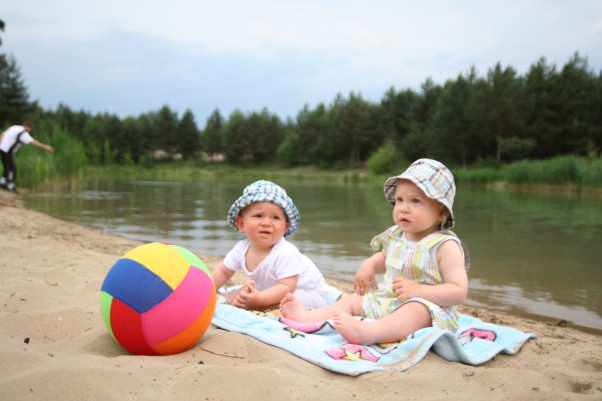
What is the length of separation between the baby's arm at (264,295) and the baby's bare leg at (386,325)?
0.70 metres

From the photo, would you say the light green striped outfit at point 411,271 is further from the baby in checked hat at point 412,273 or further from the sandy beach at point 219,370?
the sandy beach at point 219,370

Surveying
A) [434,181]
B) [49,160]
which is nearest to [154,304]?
[434,181]

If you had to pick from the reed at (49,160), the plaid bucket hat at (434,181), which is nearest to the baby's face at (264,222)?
the plaid bucket hat at (434,181)

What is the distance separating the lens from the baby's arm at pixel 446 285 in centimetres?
294

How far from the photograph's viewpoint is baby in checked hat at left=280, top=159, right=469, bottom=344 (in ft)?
9.61

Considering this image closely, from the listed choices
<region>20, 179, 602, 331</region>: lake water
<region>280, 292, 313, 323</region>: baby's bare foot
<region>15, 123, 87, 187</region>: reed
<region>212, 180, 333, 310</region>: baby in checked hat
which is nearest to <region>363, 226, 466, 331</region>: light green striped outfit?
<region>280, 292, 313, 323</region>: baby's bare foot

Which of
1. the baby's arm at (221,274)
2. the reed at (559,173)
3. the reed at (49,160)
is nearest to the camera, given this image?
the baby's arm at (221,274)

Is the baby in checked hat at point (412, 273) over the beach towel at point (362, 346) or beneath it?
over

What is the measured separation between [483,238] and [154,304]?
20.7ft

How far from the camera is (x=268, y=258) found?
11.8 feet

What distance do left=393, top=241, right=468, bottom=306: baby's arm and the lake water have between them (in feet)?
4.89

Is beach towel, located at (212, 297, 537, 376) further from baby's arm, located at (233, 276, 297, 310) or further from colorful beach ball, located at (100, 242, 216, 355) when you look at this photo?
colorful beach ball, located at (100, 242, 216, 355)

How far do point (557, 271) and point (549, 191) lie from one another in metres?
18.1

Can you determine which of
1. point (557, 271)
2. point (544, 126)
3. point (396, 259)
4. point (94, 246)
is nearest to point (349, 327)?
point (396, 259)
